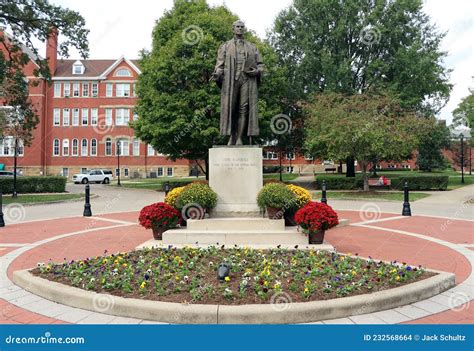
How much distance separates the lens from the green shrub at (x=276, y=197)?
28.5 ft

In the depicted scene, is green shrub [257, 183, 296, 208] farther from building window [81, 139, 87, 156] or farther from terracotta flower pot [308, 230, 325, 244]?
building window [81, 139, 87, 156]

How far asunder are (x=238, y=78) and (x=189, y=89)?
1943cm

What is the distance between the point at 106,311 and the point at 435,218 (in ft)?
45.2

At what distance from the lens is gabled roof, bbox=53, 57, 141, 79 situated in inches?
2122

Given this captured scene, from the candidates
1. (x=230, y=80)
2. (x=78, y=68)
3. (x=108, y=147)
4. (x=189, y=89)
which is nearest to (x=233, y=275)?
(x=230, y=80)

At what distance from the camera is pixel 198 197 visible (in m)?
8.94

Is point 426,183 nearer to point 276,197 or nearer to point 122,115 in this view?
→ point 276,197

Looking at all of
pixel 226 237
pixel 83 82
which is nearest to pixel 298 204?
pixel 226 237

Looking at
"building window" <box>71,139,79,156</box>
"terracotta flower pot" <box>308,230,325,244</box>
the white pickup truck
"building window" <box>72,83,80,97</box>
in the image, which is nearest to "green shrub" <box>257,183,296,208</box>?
"terracotta flower pot" <box>308,230,325,244</box>

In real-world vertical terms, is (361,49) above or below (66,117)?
above

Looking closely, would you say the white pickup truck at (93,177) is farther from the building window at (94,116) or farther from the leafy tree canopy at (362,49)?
the leafy tree canopy at (362,49)

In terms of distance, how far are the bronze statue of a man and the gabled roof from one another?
48.2 m

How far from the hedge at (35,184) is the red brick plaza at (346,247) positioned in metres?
17.4

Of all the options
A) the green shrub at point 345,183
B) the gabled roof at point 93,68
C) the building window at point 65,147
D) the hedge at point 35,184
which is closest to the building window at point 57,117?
the building window at point 65,147
